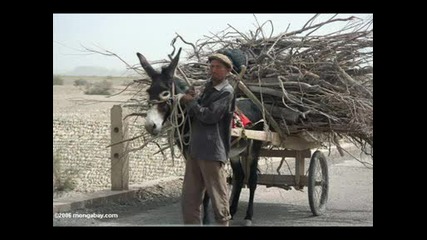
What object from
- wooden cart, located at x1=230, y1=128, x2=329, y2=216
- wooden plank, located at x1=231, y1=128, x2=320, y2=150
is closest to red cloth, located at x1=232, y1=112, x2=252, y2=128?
wooden plank, located at x1=231, y1=128, x2=320, y2=150

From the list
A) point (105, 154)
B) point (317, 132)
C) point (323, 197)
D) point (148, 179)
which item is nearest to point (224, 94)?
point (317, 132)

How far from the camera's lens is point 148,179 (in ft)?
32.4

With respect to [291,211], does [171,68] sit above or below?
above

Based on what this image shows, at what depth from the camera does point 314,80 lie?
7328 millimetres

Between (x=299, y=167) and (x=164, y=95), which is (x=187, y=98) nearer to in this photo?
(x=164, y=95)

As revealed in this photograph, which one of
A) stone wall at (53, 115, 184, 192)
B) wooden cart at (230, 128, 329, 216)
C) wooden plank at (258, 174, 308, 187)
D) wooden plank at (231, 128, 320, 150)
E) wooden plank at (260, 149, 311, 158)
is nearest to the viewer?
wooden plank at (231, 128, 320, 150)

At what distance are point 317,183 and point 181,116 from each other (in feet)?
10.1

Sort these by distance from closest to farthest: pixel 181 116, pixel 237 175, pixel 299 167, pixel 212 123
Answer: pixel 212 123 → pixel 181 116 → pixel 237 175 → pixel 299 167

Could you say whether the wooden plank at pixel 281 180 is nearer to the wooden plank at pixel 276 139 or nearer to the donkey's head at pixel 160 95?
the wooden plank at pixel 276 139

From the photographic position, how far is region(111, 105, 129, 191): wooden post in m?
8.11

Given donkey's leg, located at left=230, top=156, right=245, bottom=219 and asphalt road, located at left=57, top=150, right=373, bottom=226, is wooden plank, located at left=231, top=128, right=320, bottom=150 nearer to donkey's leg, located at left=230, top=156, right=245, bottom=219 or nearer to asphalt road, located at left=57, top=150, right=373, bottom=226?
donkey's leg, located at left=230, top=156, right=245, bottom=219

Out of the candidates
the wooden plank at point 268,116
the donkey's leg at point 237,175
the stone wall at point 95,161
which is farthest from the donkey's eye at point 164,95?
the stone wall at point 95,161

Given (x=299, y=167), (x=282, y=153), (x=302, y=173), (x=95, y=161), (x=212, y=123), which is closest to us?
(x=212, y=123)

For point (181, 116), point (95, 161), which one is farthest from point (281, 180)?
point (95, 161)
